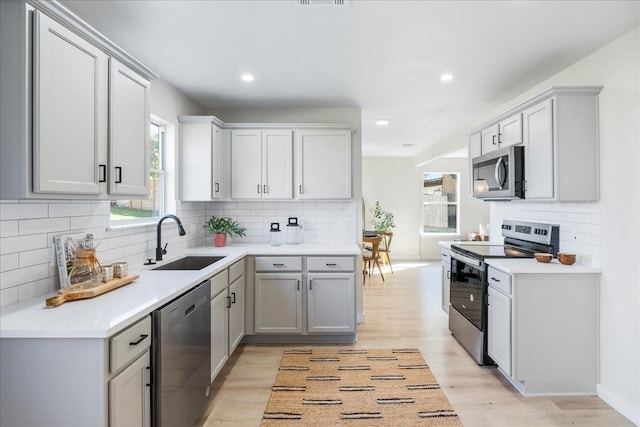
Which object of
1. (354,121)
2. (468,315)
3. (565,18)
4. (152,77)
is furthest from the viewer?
(354,121)

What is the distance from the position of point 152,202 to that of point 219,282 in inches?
44.4

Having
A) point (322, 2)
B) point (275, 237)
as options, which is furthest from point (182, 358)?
point (275, 237)

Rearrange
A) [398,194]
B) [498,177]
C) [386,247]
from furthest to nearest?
[398,194] < [386,247] < [498,177]

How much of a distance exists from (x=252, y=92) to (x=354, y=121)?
3.97 ft

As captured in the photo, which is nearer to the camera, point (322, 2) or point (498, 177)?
point (322, 2)

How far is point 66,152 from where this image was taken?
1.54 m

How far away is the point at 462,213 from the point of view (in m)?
8.49

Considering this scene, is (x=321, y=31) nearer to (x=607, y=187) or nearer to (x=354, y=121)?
(x=354, y=121)

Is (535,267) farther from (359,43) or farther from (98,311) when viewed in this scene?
(98,311)

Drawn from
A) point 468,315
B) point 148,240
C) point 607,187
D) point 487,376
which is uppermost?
point 607,187

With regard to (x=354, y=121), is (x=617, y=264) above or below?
below

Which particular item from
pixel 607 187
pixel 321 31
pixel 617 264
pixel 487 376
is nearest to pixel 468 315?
pixel 487 376

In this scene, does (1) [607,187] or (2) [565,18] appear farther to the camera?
(1) [607,187]

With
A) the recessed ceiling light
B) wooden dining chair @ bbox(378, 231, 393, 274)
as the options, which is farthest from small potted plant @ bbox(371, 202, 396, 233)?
the recessed ceiling light
